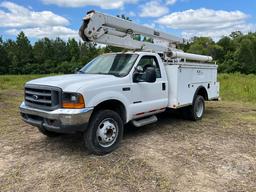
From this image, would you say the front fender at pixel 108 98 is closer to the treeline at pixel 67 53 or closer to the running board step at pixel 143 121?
the running board step at pixel 143 121

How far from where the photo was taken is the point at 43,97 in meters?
5.18

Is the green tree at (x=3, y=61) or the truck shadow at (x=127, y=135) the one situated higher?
the green tree at (x=3, y=61)

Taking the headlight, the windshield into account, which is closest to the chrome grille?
the headlight

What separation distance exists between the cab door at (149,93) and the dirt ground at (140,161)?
0.64 meters

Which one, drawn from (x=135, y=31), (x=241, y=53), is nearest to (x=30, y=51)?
(x=241, y=53)

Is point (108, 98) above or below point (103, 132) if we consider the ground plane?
above

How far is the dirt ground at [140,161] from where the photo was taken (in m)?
4.22

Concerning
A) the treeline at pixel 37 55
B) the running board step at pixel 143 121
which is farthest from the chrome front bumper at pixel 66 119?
the treeline at pixel 37 55

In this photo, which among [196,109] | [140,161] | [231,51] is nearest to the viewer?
[140,161]

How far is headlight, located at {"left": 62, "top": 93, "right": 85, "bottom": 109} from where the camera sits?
4.87 m

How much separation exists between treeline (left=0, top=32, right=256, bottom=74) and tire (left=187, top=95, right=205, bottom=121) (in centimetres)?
5094

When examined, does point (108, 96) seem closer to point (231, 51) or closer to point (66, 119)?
point (66, 119)

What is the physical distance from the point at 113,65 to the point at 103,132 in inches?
64.9

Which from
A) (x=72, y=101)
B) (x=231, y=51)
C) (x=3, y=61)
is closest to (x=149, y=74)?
(x=72, y=101)
